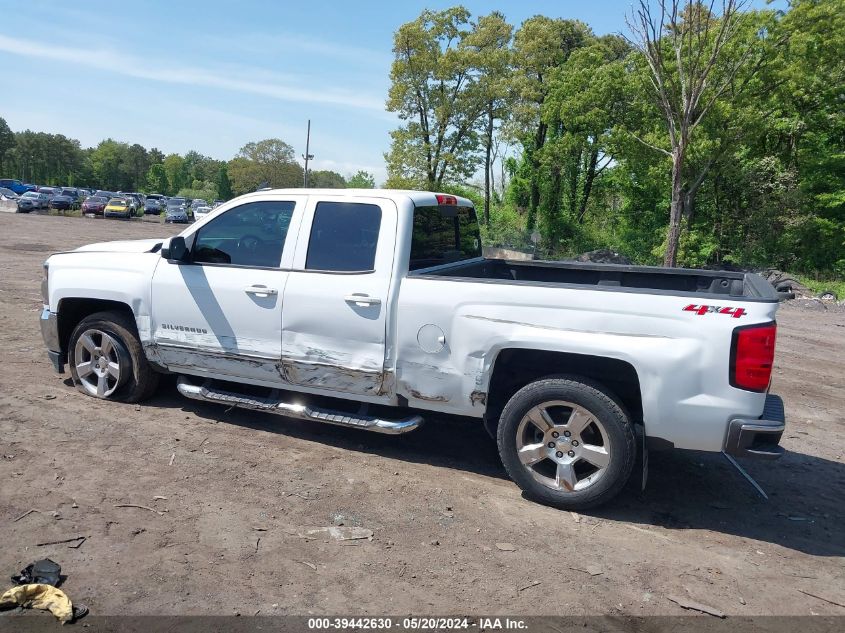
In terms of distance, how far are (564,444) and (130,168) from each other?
420 feet

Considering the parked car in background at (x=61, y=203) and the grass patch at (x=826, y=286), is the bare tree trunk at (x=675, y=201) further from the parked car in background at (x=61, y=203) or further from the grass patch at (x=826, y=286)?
the parked car in background at (x=61, y=203)

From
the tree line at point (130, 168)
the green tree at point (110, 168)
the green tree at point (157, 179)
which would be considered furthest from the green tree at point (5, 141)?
the green tree at point (157, 179)

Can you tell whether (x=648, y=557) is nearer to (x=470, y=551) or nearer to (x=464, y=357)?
(x=470, y=551)

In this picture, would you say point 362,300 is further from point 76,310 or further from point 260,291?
point 76,310

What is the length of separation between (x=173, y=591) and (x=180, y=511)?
843 mm

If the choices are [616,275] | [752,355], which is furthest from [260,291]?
[752,355]

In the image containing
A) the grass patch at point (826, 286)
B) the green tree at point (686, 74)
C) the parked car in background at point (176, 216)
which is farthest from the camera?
the parked car in background at point (176, 216)

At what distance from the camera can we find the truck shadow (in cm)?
414

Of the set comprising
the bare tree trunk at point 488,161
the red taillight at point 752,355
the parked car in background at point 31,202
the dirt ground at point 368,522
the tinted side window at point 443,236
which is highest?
the bare tree trunk at point 488,161

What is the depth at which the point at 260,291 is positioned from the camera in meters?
4.91

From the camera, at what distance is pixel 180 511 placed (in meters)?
3.92

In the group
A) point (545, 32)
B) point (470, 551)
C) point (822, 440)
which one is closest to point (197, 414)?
point (470, 551)

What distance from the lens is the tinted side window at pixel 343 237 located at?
186 inches

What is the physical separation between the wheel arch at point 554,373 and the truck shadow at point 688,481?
0.64 metres
